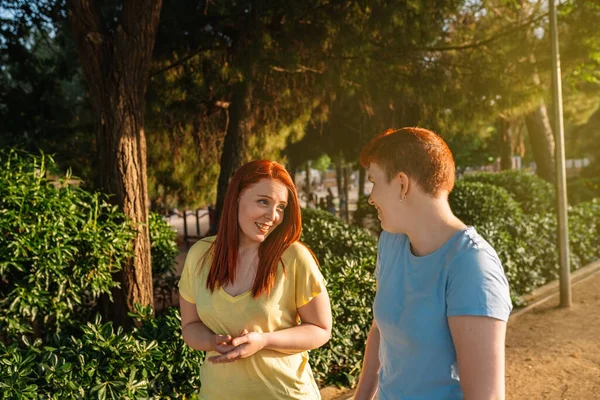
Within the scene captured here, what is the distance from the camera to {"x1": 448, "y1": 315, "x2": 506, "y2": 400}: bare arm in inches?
58.6

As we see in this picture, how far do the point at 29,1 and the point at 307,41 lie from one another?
3593mm

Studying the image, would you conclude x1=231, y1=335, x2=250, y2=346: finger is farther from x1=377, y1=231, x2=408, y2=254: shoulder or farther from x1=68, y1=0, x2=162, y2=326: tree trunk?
x1=68, y1=0, x2=162, y2=326: tree trunk

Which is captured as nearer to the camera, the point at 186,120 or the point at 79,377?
the point at 79,377

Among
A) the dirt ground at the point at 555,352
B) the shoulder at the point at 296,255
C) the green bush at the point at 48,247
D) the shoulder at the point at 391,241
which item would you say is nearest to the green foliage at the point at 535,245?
the dirt ground at the point at 555,352

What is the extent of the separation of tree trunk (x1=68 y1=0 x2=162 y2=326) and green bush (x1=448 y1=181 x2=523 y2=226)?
22.3 ft

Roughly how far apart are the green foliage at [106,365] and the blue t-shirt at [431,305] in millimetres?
2164

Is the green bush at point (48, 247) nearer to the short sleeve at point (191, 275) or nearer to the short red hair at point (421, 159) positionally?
the short sleeve at point (191, 275)

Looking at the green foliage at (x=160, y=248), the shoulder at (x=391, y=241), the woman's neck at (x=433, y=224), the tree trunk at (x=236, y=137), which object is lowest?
the green foliage at (x=160, y=248)

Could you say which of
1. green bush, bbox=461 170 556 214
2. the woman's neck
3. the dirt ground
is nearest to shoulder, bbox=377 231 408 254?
the woman's neck

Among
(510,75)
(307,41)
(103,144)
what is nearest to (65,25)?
(307,41)

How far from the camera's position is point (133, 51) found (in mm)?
5496

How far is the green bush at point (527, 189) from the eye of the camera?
45.5 ft

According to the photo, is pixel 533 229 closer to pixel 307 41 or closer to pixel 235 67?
pixel 307 41

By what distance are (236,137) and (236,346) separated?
7.02 m
